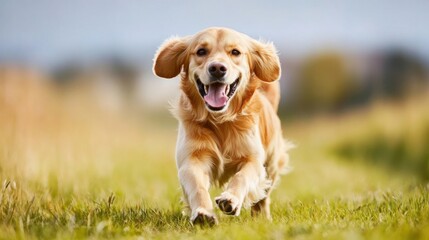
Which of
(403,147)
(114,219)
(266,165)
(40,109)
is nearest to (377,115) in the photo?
(403,147)

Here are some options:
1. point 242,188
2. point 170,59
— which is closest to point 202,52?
point 170,59

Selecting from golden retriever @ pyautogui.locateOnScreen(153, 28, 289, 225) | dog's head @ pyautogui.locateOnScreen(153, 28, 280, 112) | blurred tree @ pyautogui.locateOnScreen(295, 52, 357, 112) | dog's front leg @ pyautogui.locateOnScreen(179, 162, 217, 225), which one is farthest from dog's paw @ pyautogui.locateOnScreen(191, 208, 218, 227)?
blurred tree @ pyautogui.locateOnScreen(295, 52, 357, 112)

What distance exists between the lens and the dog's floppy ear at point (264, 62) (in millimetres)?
4852

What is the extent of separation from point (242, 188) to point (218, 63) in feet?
2.48

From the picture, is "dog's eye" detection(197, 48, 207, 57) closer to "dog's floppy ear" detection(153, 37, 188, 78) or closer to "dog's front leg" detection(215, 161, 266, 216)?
"dog's floppy ear" detection(153, 37, 188, 78)

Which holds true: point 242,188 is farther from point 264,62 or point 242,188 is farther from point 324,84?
point 324,84

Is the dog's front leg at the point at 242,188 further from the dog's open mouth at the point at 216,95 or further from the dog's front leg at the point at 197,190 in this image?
the dog's open mouth at the point at 216,95

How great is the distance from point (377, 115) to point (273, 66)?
6521 millimetres

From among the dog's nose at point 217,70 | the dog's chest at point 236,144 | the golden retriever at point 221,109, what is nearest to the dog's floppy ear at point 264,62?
the golden retriever at point 221,109

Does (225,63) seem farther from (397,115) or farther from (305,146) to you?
(305,146)

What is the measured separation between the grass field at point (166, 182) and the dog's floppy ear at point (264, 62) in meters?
0.92

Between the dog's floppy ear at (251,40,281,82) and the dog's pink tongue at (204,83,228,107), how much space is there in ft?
1.79

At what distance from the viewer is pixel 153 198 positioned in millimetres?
5387

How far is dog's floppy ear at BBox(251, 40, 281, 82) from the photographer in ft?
15.9
